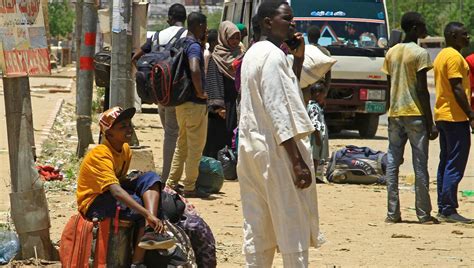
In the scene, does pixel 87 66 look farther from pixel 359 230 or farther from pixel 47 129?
pixel 359 230

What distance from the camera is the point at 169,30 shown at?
12.0 metres

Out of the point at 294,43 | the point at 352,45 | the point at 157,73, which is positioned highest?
the point at 294,43

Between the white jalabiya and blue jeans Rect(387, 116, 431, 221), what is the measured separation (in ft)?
12.5

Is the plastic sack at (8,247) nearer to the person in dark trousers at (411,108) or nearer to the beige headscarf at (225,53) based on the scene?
the person in dark trousers at (411,108)

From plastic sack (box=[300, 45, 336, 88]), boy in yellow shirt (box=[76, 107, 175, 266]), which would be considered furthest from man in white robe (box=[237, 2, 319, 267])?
plastic sack (box=[300, 45, 336, 88])

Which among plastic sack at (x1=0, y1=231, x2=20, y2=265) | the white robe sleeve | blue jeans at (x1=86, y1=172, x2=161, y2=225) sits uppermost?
the white robe sleeve

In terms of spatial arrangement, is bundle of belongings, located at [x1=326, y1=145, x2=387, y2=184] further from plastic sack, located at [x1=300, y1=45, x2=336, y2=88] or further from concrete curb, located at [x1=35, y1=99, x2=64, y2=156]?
plastic sack, located at [x1=300, y1=45, x2=336, y2=88]

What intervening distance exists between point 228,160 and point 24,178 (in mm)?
5514

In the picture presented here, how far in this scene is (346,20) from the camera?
64.8 ft

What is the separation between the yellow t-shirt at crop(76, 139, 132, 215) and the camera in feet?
21.3

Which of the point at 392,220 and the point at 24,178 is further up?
the point at 24,178

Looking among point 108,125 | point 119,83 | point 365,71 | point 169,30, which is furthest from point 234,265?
point 365,71

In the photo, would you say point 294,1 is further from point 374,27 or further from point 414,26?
point 414,26

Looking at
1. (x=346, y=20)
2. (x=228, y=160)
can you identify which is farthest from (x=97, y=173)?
(x=346, y=20)
